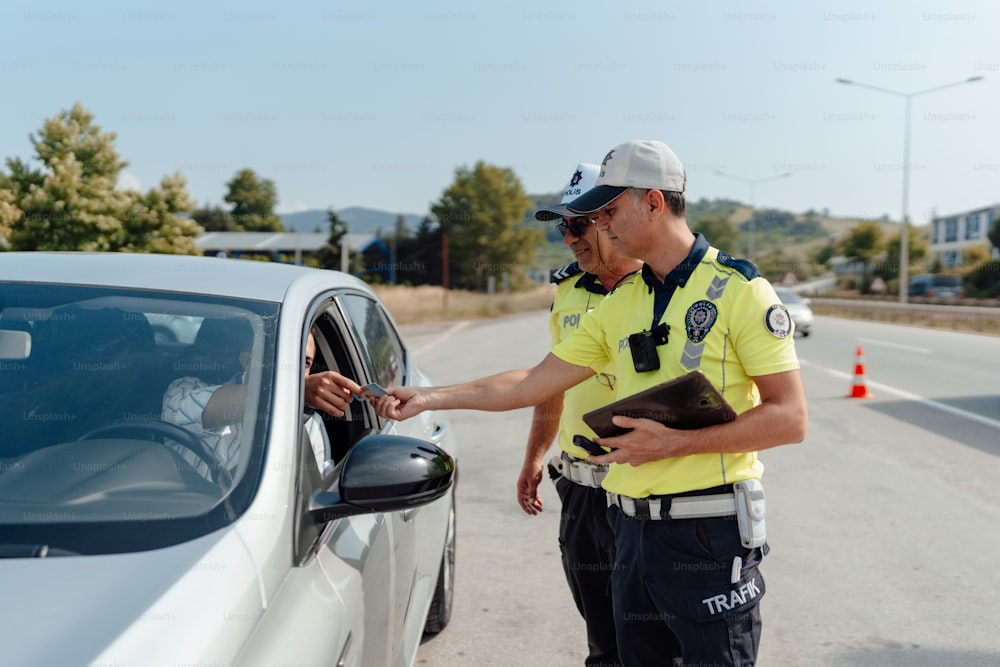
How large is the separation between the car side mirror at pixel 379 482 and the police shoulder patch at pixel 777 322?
2.85 ft

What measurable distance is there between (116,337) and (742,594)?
5.73ft

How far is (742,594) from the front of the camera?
7.41 feet

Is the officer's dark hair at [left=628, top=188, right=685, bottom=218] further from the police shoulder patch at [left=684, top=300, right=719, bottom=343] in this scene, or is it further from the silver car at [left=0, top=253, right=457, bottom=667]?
the silver car at [left=0, top=253, right=457, bottom=667]

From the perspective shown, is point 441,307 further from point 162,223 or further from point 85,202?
point 85,202

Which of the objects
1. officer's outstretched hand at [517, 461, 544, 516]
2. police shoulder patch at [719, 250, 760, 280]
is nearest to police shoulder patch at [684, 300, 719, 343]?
police shoulder patch at [719, 250, 760, 280]

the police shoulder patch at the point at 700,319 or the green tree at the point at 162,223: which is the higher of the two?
the green tree at the point at 162,223

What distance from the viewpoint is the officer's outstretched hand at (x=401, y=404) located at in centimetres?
279

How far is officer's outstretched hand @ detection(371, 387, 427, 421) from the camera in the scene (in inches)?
110

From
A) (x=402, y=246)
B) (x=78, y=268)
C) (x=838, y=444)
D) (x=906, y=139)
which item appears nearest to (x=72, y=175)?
(x=838, y=444)

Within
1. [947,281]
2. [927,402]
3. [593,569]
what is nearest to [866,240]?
[947,281]

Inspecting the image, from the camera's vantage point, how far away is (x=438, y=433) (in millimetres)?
3982

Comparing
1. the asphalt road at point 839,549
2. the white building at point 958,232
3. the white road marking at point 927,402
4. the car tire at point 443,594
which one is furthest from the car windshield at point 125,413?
the white building at point 958,232

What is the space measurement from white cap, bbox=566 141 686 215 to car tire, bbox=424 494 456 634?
6.50 feet

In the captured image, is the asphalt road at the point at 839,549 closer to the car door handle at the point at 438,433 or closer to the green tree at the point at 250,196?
the car door handle at the point at 438,433
